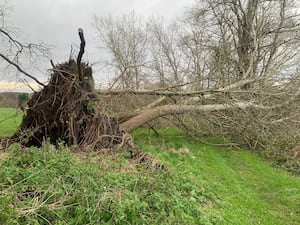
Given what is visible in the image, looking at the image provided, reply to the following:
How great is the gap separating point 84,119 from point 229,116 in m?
6.39

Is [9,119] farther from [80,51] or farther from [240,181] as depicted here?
[240,181]

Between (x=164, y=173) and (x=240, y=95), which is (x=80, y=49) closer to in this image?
(x=164, y=173)

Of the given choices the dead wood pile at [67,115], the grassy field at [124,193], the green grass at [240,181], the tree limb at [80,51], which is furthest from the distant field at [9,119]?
the green grass at [240,181]

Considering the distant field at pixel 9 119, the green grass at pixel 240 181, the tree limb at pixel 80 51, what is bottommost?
the green grass at pixel 240 181

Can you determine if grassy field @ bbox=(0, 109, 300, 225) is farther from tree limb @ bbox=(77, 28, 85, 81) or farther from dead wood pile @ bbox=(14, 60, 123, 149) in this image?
tree limb @ bbox=(77, 28, 85, 81)

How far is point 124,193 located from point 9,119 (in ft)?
28.9

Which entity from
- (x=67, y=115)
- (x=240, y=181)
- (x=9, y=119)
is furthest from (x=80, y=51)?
(x=9, y=119)

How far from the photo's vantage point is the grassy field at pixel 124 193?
4594 millimetres

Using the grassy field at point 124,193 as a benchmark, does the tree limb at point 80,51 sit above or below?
above

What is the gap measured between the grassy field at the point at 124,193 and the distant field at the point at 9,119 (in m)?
3.13

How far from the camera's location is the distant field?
1016cm

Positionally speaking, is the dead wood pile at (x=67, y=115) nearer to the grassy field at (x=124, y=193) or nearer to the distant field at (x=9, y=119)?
the distant field at (x=9, y=119)

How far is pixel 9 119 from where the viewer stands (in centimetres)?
1296

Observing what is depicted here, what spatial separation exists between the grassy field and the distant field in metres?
3.13
